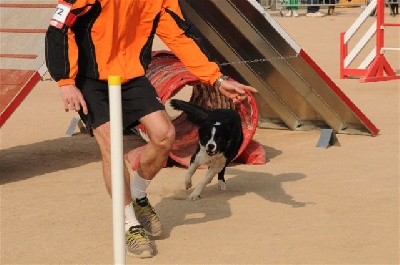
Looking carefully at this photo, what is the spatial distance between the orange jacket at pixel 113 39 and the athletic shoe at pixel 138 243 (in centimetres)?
90

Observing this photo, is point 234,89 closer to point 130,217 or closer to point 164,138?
point 164,138

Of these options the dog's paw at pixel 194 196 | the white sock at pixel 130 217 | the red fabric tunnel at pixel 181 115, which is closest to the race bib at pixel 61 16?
the white sock at pixel 130 217

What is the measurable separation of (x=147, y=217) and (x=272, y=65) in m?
3.91

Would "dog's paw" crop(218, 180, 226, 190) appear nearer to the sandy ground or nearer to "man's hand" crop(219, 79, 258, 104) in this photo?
the sandy ground

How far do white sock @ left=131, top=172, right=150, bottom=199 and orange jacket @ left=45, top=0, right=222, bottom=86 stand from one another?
681mm

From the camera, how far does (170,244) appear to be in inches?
234

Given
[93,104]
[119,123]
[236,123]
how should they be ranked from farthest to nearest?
[236,123], [93,104], [119,123]

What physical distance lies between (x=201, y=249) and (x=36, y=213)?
1.64 m

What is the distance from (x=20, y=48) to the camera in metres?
8.74

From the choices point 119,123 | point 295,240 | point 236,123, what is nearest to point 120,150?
point 119,123

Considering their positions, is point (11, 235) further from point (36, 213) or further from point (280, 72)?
point (280, 72)

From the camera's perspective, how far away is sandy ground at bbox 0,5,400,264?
573cm

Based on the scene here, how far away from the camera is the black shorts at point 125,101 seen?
224 inches

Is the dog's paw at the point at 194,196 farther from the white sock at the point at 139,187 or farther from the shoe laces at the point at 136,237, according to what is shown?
the shoe laces at the point at 136,237
